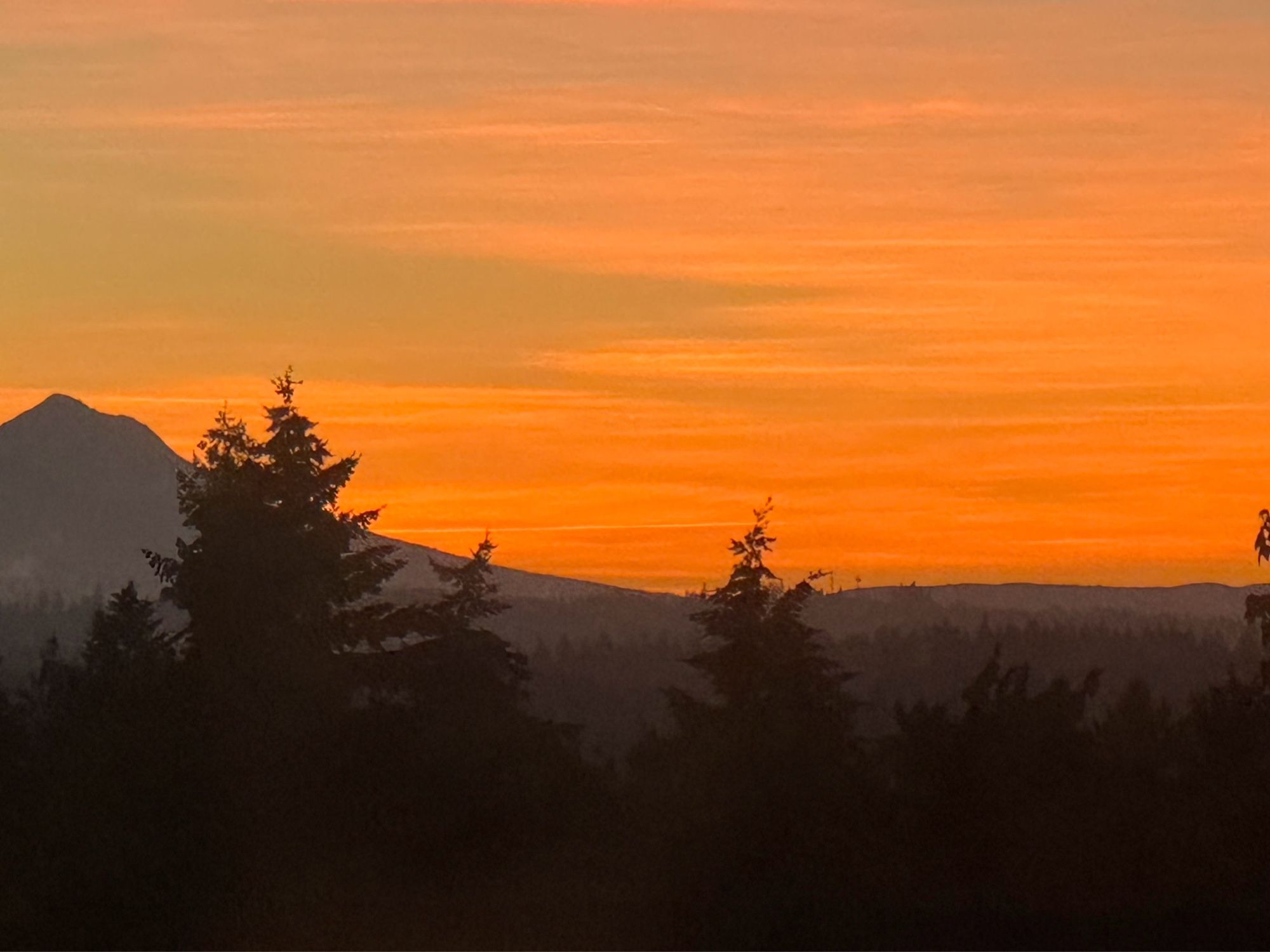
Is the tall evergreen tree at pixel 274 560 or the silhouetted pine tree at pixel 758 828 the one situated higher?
the tall evergreen tree at pixel 274 560

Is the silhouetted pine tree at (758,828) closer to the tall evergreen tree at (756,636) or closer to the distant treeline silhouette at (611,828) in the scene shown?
the distant treeline silhouette at (611,828)

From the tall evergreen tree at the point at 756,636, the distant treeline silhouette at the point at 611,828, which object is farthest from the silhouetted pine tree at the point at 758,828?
the tall evergreen tree at the point at 756,636

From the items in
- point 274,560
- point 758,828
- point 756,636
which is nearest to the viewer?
point 758,828

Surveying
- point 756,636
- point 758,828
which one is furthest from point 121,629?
point 758,828

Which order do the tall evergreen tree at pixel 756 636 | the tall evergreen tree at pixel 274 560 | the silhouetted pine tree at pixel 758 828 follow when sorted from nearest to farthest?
the silhouetted pine tree at pixel 758 828, the tall evergreen tree at pixel 274 560, the tall evergreen tree at pixel 756 636

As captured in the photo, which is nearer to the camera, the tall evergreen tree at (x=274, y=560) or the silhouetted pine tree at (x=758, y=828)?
the silhouetted pine tree at (x=758, y=828)

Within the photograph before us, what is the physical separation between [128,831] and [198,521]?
53.2 ft

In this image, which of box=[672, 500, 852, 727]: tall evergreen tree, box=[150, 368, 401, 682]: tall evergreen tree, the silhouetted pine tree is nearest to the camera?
the silhouetted pine tree

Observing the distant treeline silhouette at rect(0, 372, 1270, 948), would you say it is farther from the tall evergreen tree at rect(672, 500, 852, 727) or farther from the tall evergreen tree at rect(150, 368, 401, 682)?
the tall evergreen tree at rect(672, 500, 852, 727)

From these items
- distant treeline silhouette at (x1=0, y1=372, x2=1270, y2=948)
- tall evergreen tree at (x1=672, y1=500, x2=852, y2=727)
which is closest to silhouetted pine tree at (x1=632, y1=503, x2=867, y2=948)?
distant treeline silhouette at (x1=0, y1=372, x2=1270, y2=948)

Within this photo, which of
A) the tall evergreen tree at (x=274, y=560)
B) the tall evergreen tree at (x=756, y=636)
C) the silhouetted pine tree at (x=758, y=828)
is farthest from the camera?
the tall evergreen tree at (x=756, y=636)

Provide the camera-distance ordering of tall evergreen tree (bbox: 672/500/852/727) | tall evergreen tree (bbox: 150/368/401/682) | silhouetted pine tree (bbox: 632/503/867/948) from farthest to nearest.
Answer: tall evergreen tree (bbox: 672/500/852/727) → tall evergreen tree (bbox: 150/368/401/682) → silhouetted pine tree (bbox: 632/503/867/948)

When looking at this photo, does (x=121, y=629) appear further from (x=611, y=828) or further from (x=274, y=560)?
(x=611, y=828)

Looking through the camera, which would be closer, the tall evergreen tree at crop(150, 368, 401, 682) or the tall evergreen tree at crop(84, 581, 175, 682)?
the tall evergreen tree at crop(150, 368, 401, 682)
